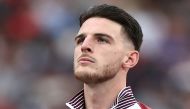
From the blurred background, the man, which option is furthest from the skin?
the blurred background

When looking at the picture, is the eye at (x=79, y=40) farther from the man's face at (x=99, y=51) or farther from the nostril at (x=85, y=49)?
the nostril at (x=85, y=49)

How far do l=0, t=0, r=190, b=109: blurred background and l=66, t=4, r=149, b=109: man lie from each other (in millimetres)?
2324

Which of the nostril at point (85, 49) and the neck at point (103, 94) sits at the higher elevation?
the nostril at point (85, 49)

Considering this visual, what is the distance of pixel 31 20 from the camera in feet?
18.5

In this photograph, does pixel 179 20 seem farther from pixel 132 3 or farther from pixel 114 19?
pixel 114 19

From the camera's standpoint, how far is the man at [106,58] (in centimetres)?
268

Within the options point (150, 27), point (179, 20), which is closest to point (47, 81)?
point (150, 27)

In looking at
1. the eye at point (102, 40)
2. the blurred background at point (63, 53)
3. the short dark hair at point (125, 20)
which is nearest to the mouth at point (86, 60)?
the eye at point (102, 40)

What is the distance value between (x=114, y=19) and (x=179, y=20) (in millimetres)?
2979

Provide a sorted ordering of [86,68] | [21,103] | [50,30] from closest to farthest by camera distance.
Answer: [86,68], [21,103], [50,30]

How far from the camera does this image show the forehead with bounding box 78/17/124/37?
2758 mm

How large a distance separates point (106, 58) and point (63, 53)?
107 inches

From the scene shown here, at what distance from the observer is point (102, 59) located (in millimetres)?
2686

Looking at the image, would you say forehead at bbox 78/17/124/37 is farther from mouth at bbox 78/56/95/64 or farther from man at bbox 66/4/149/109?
mouth at bbox 78/56/95/64
